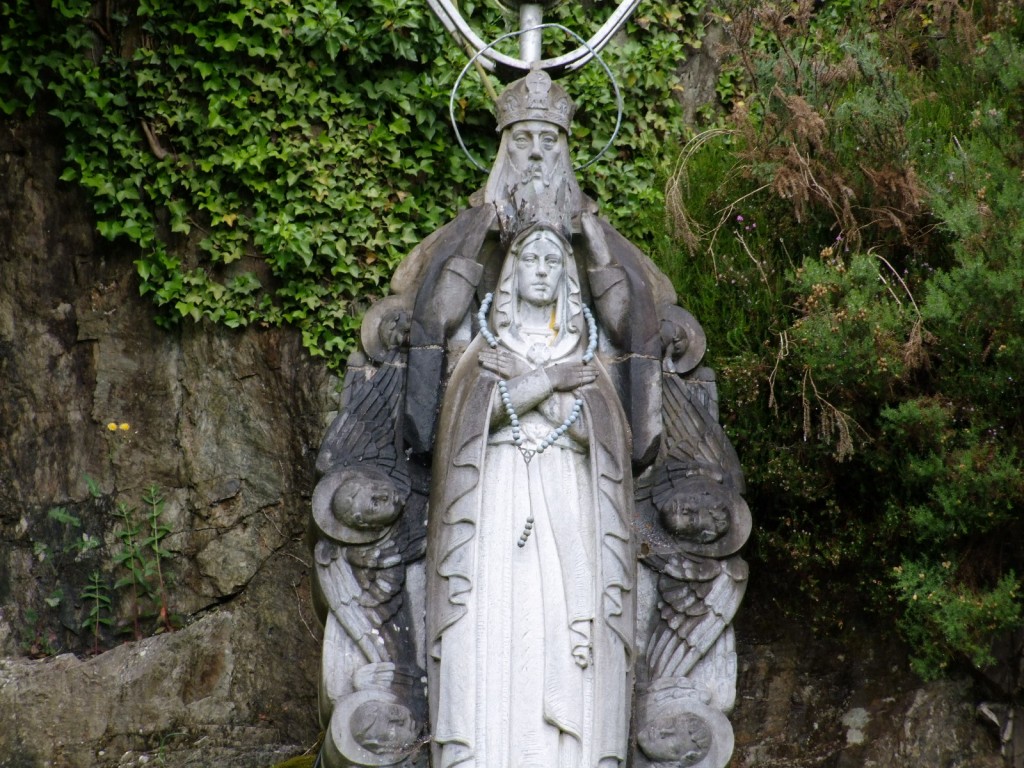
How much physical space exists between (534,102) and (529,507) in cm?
150

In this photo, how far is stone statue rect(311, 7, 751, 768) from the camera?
5.03 meters

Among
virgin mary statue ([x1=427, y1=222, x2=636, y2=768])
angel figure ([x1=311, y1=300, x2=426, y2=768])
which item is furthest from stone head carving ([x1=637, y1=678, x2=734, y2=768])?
angel figure ([x1=311, y1=300, x2=426, y2=768])

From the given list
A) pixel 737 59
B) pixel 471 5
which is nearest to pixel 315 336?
pixel 471 5

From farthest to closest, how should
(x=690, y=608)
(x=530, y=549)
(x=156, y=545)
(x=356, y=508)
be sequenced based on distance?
(x=156, y=545), (x=690, y=608), (x=356, y=508), (x=530, y=549)

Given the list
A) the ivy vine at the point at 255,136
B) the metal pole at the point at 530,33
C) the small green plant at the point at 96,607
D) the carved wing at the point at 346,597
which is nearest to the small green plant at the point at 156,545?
the small green plant at the point at 96,607

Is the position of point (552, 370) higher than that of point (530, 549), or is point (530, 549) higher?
point (552, 370)

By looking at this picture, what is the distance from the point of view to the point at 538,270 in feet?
17.9

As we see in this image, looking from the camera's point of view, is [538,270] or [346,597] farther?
[538,270]

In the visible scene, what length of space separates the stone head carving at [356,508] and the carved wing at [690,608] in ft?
3.23

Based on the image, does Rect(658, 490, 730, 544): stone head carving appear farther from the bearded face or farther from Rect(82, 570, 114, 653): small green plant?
Rect(82, 570, 114, 653): small green plant

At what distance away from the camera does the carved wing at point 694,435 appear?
222 inches

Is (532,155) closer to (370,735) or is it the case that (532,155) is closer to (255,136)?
(370,735)

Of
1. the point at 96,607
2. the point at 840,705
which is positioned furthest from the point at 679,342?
the point at 96,607

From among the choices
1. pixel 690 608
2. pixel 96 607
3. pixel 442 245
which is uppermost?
pixel 442 245
